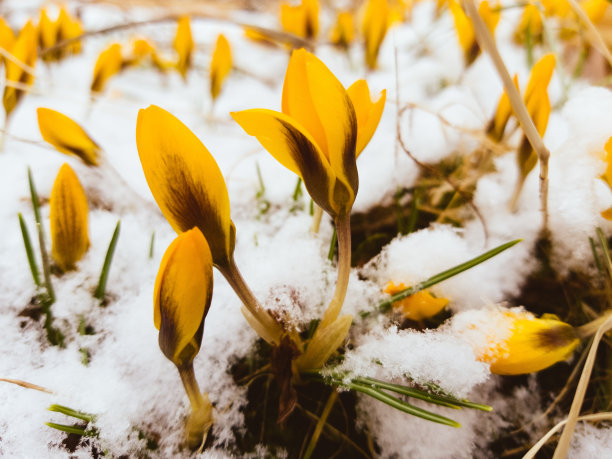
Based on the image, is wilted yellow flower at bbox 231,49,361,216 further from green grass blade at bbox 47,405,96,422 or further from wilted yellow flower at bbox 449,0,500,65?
wilted yellow flower at bbox 449,0,500,65

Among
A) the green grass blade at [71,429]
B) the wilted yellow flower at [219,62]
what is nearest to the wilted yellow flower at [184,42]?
the wilted yellow flower at [219,62]

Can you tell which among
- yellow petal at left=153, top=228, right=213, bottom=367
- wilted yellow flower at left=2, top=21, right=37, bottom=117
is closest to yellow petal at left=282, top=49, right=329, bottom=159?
yellow petal at left=153, top=228, right=213, bottom=367

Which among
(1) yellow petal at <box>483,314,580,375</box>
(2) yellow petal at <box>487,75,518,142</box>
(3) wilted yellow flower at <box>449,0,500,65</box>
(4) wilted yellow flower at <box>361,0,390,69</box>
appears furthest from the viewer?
(4) wilted yellow flower at <box>361,0,390,69</box>

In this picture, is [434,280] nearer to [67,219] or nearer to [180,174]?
[180,174]

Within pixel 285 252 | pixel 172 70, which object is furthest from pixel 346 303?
pixel 172 70

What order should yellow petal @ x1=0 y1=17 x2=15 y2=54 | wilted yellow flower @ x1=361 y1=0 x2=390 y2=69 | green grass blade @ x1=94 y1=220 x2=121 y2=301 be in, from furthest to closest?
1. wilted yellow flower @ x1=361 y1=0 x2=390 y2=69
2. yellow petal @ x1=0 y1=17 x2=15 y2=54
3. green grass blade @ x1=94 y1=220 x2=121 y2=301

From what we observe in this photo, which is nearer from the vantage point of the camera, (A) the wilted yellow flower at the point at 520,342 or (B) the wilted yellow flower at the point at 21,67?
(A) the wilted yellow flower at the point at 520,342

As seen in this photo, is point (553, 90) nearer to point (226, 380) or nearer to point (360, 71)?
point (360, 71)

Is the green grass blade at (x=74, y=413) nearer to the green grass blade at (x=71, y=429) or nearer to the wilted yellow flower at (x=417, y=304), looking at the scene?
the green grass blade at (x=71, y=429)
